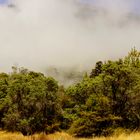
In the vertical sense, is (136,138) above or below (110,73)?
below

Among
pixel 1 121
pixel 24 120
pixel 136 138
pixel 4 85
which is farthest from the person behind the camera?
pixel 4 85

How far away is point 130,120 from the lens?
30703mm

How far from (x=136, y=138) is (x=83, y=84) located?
27.2 metres

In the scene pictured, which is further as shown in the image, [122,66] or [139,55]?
Answer: [139,55]

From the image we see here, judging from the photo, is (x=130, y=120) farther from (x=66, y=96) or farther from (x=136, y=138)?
(x=136, y=138)

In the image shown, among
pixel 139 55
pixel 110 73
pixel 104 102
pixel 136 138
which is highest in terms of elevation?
pixel 139 55

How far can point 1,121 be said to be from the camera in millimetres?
43031

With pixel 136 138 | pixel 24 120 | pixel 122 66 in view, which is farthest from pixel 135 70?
pixel 136 138

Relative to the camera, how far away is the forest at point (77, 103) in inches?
1217

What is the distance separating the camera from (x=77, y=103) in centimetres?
4203

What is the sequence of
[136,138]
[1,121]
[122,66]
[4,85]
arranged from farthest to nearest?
[4,85]
[1,121]
[122,66]
[136,138]

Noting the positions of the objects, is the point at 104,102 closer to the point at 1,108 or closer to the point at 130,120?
the point at 130,120

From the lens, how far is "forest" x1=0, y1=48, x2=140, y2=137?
30.9 metres

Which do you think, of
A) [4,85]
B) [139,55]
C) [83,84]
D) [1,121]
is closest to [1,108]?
[1,121]
